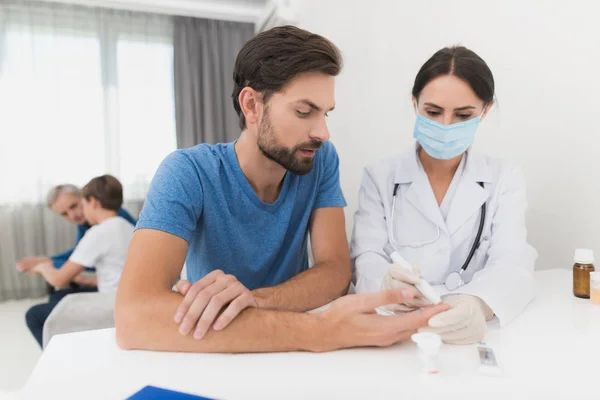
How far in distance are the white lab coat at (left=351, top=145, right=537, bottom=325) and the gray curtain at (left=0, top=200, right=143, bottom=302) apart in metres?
3.55

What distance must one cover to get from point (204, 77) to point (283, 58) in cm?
349

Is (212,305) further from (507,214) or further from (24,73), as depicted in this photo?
(24,73)

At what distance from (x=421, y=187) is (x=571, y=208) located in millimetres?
561

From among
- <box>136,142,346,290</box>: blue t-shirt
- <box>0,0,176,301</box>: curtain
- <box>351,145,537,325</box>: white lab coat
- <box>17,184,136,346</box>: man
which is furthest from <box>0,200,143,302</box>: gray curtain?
<box>351,145,537,325</box>: white lab coat

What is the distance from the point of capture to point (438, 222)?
1281mm

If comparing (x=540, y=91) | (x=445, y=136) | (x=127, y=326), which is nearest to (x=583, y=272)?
(x=445, y=136)

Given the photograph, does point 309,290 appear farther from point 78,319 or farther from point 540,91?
point 78,319

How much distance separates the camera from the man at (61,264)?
7.89ft

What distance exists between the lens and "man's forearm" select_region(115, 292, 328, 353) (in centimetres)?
76

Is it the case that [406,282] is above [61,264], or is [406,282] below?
above

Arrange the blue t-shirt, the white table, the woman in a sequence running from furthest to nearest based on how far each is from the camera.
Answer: the woman < the blue t-shirt < the white table

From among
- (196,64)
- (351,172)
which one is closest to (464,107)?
(351,172)

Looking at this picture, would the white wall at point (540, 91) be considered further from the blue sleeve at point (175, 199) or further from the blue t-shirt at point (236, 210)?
the blue sleeve at point (175, 199)

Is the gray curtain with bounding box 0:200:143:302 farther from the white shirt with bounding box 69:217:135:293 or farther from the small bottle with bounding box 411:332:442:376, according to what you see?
the small bottle with bounding box 411:332:442:376
